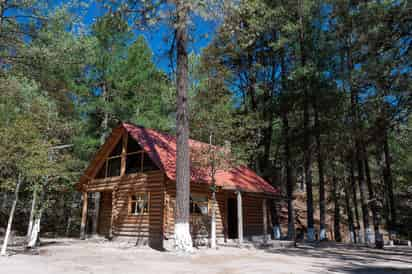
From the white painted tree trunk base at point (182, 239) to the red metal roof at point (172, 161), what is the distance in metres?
2.68

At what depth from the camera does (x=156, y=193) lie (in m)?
14.3

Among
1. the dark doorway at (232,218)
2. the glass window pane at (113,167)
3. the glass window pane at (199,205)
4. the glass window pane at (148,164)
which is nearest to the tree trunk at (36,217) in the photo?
the glass window pane at (148,164)

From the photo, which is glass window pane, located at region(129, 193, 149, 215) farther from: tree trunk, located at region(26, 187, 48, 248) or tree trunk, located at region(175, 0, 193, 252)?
tree trunk, located at region(175, 0, 193, 252)

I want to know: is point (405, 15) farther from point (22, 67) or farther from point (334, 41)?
point (22, 67)

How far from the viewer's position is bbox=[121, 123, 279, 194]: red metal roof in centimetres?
1400

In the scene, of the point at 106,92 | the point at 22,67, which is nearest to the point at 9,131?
the point at 22,67

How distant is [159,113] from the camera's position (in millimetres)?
23141

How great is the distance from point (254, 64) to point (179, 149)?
43.5 ft

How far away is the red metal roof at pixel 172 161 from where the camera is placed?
14.0 metres

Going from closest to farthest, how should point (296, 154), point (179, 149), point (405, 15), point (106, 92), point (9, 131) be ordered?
point (405, 15) < point (9, 131) < point (179, 149) < point (106, 92) < point (296, 154)

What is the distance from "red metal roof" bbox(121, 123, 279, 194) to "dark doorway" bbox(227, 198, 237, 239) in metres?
1.49

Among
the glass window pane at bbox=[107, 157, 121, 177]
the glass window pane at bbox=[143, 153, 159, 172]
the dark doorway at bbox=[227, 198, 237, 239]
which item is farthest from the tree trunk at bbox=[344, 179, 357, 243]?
the glass window pane at bbox=[107, 157, 121, 177]

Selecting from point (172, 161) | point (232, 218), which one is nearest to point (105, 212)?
point (172, 161)

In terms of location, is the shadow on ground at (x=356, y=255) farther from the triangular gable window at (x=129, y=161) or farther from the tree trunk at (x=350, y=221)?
the tree trunk at (x=350, y=221)
